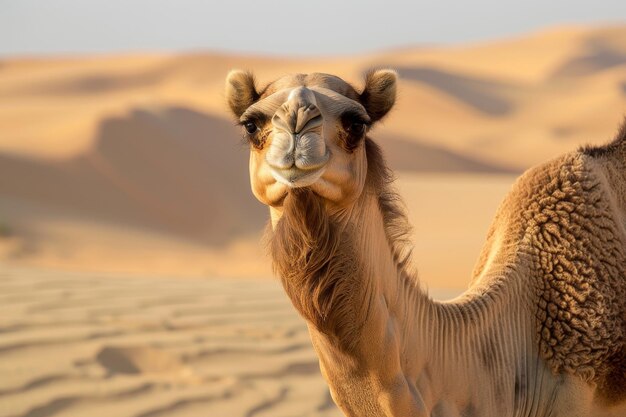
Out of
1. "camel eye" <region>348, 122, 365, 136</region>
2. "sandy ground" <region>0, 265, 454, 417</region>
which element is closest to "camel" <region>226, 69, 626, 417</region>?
"camel eye" <region>348, 122, 365, 136</region>

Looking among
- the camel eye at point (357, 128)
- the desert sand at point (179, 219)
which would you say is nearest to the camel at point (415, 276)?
the camel eye at point (357, 128)

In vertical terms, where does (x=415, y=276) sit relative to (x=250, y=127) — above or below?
below

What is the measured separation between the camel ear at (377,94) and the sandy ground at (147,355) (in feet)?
8.51

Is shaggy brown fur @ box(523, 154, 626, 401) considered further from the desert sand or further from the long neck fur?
the desert sand

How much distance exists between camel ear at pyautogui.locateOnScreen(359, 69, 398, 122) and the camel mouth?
1.73 feet

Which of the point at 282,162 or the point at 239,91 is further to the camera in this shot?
the point at 239,91

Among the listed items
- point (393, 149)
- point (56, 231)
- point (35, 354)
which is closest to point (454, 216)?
point (56, 231)

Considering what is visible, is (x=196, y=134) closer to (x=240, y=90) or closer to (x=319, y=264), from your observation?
(x=240, y=90)

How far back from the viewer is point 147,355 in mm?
5785

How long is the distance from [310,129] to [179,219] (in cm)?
1855

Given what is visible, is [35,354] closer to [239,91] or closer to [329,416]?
[329,416]

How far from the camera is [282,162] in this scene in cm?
257

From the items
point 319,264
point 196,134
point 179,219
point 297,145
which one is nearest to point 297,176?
point 297,145

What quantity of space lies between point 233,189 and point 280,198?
2131 centimetres
